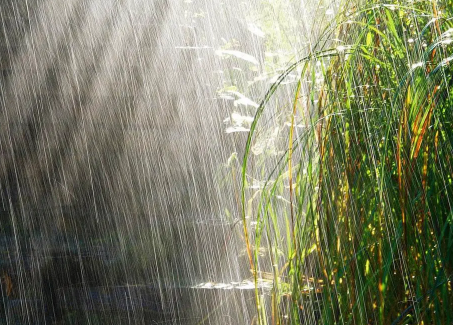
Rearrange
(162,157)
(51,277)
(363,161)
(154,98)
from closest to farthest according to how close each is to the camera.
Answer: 1. (363,161)
2. (51,277)
3. (154,98)
4. (162,157)

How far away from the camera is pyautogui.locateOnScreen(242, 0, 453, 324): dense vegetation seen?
90 cm

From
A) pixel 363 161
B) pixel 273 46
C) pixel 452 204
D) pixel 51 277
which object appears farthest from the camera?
pixel 51 277

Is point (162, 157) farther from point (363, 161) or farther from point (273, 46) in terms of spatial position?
point (363, 161)

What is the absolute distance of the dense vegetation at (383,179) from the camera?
2.96 ft

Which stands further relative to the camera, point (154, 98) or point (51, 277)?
point (154, 98)

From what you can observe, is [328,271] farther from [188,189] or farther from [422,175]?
[188,189]

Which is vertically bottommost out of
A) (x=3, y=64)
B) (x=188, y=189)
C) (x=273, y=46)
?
(x=188, y=189)

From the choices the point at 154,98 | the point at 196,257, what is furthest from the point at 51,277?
the point at 154,98

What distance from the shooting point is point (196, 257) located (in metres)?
4.98

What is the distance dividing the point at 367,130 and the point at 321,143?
0.27 feet

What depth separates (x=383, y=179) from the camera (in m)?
0.91

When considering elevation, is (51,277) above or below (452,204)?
below

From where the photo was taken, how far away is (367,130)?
3.36ft

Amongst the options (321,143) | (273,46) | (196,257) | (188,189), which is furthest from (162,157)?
(321,143)
